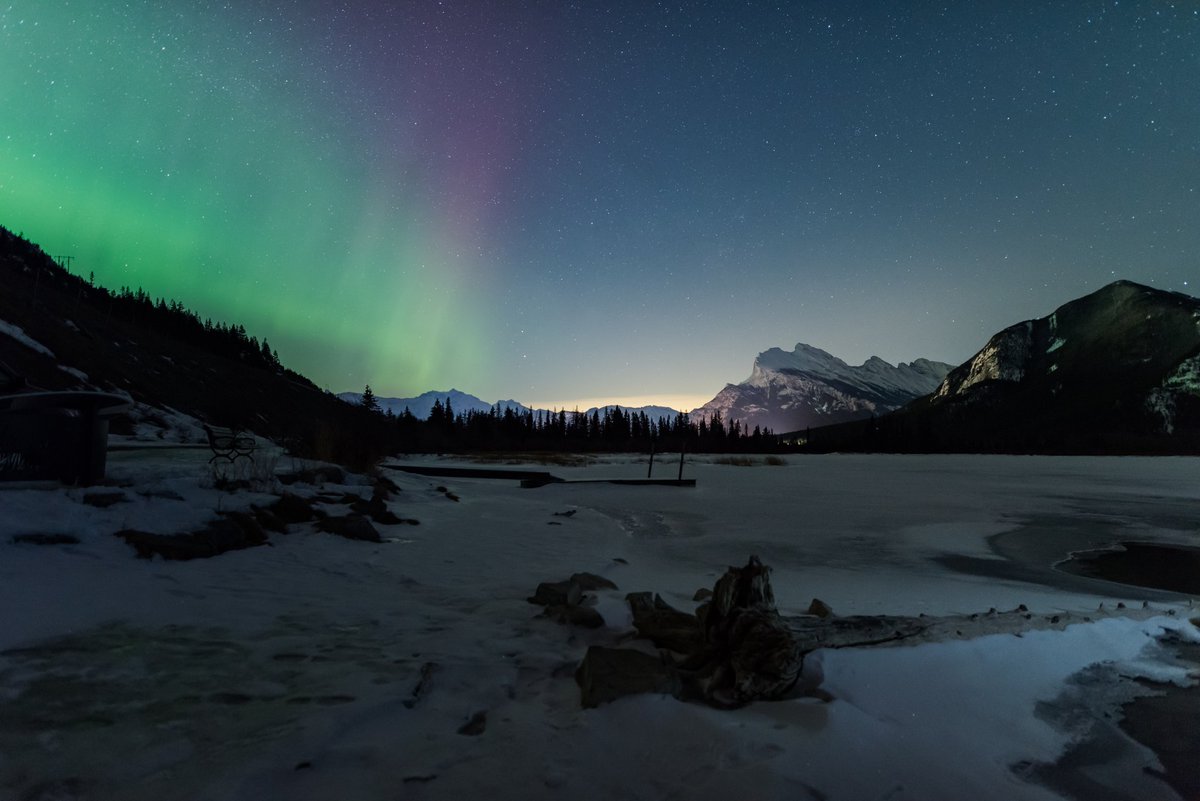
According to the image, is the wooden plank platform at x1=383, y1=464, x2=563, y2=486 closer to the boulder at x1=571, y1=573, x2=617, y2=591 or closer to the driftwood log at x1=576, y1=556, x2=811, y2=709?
the boulder at x1=571, y1=573, x2=617, y2=591

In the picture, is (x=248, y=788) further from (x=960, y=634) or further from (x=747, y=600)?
(x=960, y=634)

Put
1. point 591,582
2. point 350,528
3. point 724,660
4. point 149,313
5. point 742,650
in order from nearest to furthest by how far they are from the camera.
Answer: point 742,650, point 724,660, point 591,582, point 350,528, point 149,313

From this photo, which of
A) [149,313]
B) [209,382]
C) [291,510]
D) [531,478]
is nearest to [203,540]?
[291,510]

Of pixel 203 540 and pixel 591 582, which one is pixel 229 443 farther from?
pixel 591 582

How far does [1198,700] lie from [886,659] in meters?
2.15

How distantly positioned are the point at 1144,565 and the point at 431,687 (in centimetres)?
1310

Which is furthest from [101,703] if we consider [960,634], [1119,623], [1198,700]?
[1119,623]

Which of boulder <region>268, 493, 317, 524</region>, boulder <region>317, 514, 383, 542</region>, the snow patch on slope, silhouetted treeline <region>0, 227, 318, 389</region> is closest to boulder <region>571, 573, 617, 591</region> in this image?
boulder <region>317, 514, 383, 542</region>

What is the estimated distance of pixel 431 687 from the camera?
3.56 m

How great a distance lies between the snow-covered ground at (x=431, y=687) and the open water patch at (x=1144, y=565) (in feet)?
3.92

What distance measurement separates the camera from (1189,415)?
17175cm

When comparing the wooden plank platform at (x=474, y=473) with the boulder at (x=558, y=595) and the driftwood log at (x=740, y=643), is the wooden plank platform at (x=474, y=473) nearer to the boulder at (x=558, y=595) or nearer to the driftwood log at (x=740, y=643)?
the boulder at (x=558, y=595)

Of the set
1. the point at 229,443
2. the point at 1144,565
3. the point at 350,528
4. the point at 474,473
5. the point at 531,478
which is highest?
the point at 229,443

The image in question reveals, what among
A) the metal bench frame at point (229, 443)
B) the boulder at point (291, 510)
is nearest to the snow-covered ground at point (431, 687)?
the boulder at point (291, 510)
